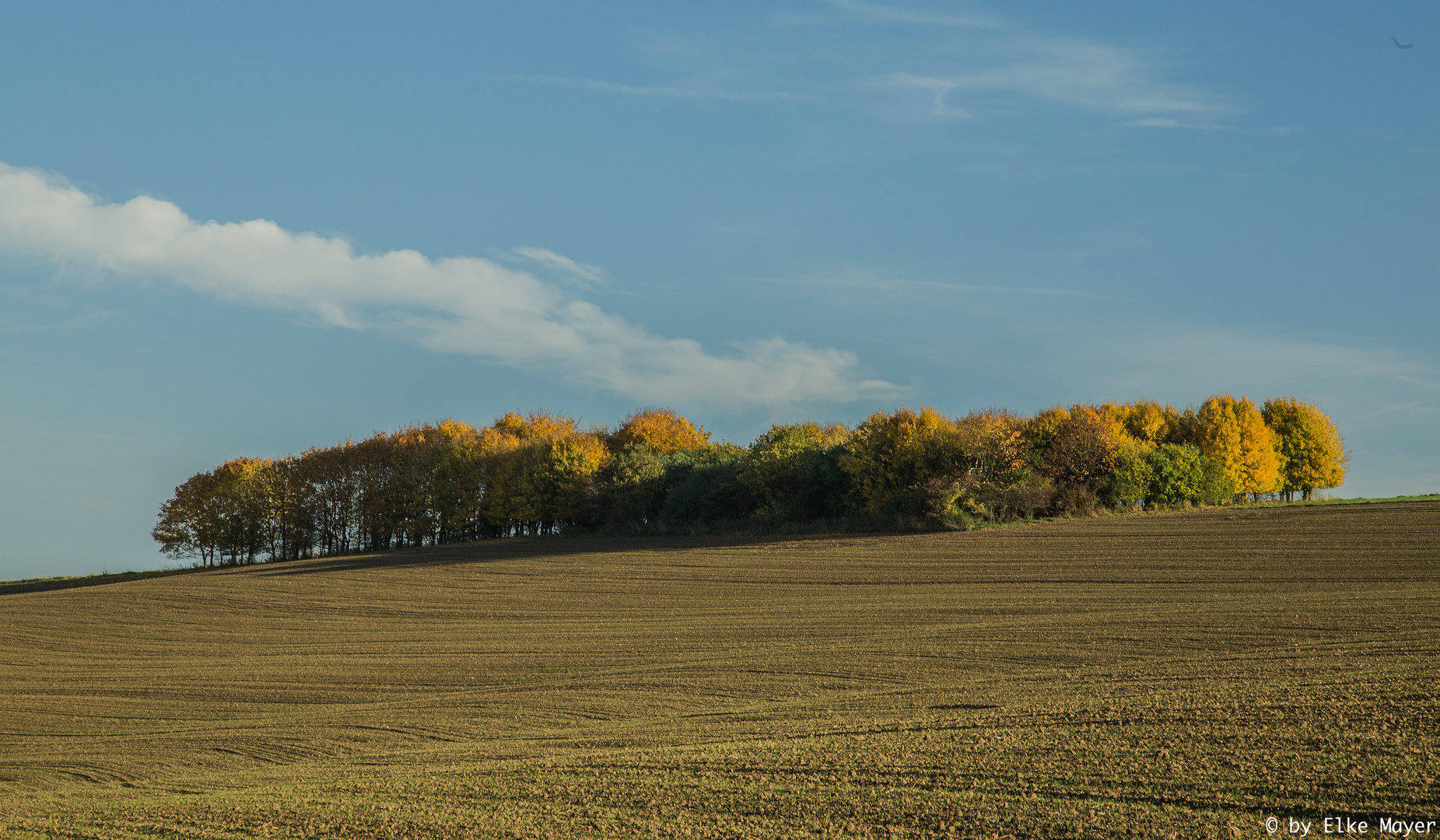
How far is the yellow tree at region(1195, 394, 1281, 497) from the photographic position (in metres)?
61.4

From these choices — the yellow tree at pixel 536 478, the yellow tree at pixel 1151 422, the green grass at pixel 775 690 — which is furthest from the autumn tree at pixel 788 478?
the yellow tree at pixel 1151 422

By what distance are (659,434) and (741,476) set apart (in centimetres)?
1954

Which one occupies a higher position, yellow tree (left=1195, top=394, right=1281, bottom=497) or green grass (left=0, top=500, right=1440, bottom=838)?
yellow tree (left=1195, top=394, right=1281, bottom=497)

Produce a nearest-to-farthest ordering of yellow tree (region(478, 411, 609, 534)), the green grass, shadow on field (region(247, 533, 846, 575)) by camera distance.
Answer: the green grass, shadow on field (region(247, 533, 846, 575)), yellow tree (region(478, 411, 609, 534))

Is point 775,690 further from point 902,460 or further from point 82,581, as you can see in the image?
point 82,581

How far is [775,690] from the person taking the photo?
18984 millimetres

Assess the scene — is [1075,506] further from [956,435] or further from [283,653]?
[283,653]

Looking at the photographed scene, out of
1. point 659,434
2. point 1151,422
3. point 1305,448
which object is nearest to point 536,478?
point 659,434

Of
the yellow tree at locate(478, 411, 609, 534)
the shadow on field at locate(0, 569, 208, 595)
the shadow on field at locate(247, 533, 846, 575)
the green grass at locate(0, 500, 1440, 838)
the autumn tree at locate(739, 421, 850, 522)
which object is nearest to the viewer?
the green grass at locate(0, 500, 1440, 838)

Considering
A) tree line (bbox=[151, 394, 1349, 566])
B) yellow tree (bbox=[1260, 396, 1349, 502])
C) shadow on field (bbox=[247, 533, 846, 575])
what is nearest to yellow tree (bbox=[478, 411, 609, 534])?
tree line (bbox=[151, 394, 1349, 566])

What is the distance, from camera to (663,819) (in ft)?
33.8

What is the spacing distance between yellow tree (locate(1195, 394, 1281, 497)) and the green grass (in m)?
19.3

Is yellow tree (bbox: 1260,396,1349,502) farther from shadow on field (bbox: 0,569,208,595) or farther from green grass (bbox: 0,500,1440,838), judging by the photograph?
shadow on field (bbox: 0,569,208,595)

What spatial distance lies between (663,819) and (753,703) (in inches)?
304
